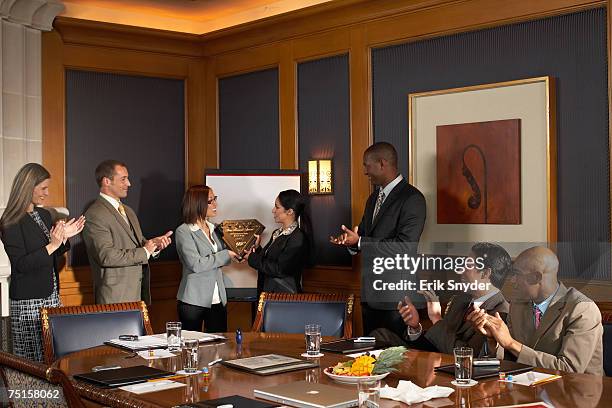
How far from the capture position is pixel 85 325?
172 inches

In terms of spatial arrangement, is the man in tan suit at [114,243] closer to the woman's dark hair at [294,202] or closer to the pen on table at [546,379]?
the woman's dark hair at [294,202]

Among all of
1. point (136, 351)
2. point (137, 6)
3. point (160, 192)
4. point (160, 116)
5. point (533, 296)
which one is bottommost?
point (136, 351)

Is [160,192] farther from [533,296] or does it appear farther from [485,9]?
[533,296]

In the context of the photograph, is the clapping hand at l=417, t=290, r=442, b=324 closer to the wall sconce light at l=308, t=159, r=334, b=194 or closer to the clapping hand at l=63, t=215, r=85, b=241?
the wall sconce light at l=308, t=159, r=334, b=194

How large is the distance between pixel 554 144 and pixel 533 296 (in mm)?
1867

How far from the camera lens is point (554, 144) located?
5.34 m

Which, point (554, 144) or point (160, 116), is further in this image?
point (160, 116)

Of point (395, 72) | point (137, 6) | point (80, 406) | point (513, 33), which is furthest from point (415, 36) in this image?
point (80, 406)

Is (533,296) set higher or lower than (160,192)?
lower

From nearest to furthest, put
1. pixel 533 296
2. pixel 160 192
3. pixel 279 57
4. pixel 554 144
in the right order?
pixel 533 296 < pixel 554 144 < pixel 279 57 < pixel 160 192

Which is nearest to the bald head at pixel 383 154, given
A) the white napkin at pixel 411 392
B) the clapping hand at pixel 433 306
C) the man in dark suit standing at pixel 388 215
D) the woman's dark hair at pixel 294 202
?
the man in dark suit standing at pixel 388 215

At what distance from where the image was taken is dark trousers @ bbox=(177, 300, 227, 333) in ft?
20.0

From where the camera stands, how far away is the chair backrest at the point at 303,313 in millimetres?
4750

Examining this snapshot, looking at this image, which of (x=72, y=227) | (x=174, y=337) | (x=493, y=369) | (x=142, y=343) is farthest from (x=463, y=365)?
(x=72, y=227)
